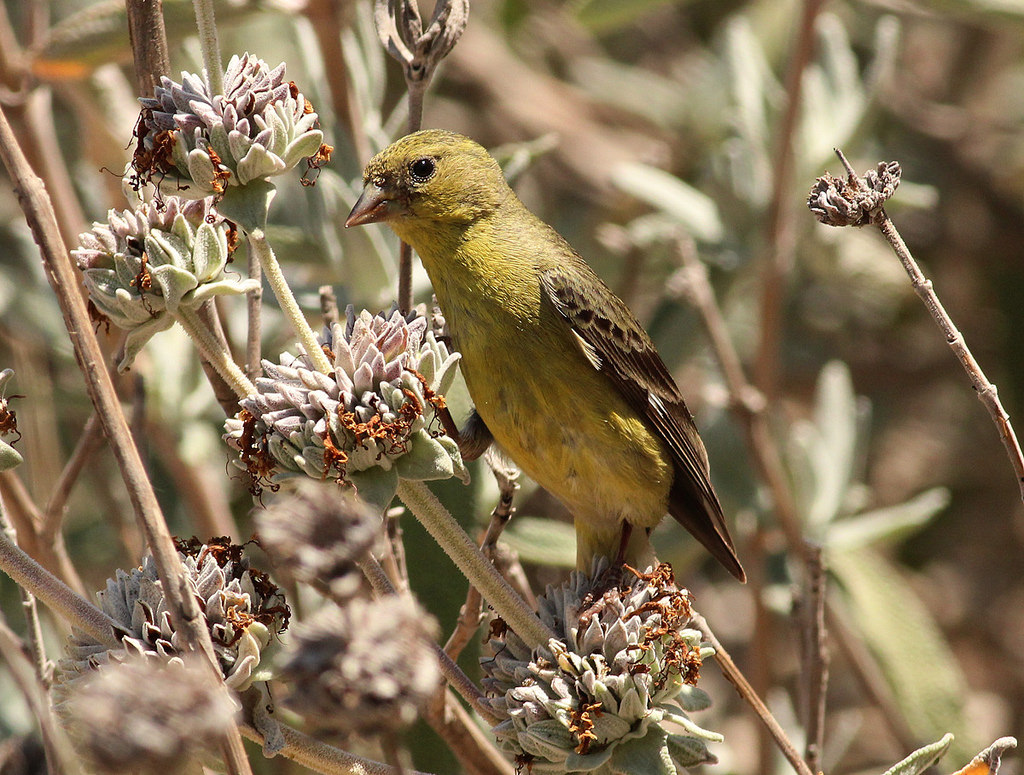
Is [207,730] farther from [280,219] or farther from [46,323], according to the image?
[46,323]

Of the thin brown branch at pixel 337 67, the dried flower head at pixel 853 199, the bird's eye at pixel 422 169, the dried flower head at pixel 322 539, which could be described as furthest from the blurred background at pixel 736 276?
the dried flower head at pixel 322 539

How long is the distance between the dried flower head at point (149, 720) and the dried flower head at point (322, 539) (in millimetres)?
142

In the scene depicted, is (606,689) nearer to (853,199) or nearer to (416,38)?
(853,199)

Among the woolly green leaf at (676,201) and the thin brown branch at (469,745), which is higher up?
the woolly green leaf at (676,201)

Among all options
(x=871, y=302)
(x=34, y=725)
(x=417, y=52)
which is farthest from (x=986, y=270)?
(x=34, y=725)

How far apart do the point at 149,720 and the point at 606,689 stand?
3.18ft

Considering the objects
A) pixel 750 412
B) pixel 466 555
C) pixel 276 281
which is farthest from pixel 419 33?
pixel 750 412

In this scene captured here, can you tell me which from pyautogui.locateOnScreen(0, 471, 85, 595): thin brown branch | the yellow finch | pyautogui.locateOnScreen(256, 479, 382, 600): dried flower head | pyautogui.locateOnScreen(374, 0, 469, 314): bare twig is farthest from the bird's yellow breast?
pyautogui.locateOnScreen(256, 479, 382, 600): dried flower head

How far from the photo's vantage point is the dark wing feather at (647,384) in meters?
2.86

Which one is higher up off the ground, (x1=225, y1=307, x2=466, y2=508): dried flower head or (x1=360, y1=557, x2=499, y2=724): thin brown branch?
(x1=225, y1=307, x2=466, y2=508): dried flower head

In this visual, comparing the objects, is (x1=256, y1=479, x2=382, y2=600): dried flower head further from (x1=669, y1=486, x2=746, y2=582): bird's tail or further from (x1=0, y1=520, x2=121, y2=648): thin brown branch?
(x1=669, y1=486, x2=746, y2=582): bird's tail

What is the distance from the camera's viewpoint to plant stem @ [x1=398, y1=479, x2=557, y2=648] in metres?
1.82

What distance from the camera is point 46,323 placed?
3.91m

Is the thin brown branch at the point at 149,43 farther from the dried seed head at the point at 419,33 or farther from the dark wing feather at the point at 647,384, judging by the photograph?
the dark wing feather at the point at 647,384
